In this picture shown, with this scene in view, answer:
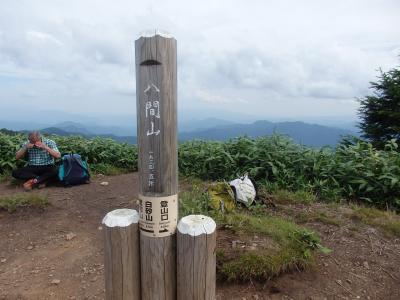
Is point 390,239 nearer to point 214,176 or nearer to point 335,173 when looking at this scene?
point 335,173

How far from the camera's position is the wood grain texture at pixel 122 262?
85.1 inches

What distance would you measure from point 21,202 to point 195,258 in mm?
4256

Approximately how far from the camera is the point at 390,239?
437 cm

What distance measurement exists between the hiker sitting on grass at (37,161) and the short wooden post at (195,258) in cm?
527

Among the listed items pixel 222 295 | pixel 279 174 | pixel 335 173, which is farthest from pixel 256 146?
pixel 222 295

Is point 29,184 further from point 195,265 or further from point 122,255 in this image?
point 195,265

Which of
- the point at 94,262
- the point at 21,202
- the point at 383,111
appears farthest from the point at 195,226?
the point at 383,111

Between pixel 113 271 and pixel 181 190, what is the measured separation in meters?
3.95

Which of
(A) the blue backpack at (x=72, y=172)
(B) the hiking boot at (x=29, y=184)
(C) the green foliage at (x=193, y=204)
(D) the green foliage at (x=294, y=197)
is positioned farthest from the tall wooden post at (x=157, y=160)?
(B) the hiking boot at (x=29, y=184)

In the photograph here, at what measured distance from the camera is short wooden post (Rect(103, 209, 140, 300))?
2162 millimetres

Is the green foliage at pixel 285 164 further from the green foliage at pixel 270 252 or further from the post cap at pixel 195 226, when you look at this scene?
the post cap at pixel 195 226

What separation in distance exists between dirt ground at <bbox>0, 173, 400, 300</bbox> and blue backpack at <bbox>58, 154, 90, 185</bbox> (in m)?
1.04

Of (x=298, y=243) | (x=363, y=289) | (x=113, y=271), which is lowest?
(x=363, y=289)

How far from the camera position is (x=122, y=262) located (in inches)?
86.0
